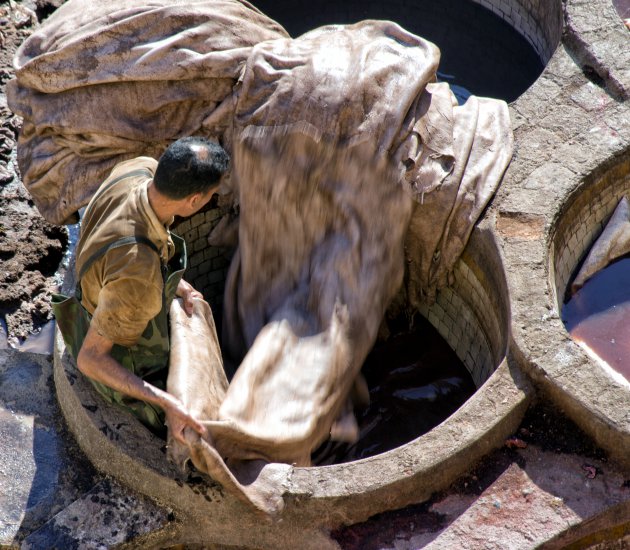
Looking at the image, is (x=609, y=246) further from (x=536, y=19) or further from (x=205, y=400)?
(x=205, y=400)

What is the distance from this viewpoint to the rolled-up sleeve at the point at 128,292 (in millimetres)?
3873

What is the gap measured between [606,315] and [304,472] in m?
2.06

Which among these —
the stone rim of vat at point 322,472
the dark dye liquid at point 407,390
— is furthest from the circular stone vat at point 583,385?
the dark dye liquid at point 407,390

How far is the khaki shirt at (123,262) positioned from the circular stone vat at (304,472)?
2.18ft

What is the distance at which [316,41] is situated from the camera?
17.7 feet

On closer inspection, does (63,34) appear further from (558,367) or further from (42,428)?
(558,367)

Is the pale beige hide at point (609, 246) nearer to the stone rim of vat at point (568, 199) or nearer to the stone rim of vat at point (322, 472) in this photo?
the stone rim of vat at point (568, 199)

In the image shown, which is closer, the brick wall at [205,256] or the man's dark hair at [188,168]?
the man's dark hair at [188,168]

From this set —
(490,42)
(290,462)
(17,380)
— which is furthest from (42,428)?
(490,42)

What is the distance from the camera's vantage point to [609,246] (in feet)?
18.5

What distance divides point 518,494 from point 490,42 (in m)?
4.21

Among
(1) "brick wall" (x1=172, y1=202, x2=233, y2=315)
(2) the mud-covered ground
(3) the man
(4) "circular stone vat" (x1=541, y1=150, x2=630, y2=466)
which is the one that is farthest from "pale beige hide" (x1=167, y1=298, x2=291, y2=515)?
(2) the mud-covered ground

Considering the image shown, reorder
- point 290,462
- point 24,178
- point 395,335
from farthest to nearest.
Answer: point 395,335, point 24,178, point 290,462

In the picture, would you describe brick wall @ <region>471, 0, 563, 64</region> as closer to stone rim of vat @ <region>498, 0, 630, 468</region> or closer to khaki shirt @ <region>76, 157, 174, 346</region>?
stone rim of vat @ <region>498, 0, 630, 468</region>
